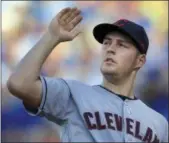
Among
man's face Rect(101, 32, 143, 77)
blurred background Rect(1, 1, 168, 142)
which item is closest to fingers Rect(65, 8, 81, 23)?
man's face Rect(101, 32, 143, 77)

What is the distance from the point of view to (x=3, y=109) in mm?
2480

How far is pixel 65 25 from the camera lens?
1308mm

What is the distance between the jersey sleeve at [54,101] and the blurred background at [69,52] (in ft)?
3.70

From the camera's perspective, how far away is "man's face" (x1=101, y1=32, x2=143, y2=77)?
54.9 inches

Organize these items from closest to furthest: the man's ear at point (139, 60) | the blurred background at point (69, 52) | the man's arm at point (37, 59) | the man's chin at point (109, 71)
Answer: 1. the man's arm at point (37, 59)
2. the man's chin at point (109, 71)
3. the man's ear at point (139, 60)
4. the blurred background at point (69, 52)

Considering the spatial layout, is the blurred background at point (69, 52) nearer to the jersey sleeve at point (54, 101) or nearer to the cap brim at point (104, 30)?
the cap brim at point (104, 30)

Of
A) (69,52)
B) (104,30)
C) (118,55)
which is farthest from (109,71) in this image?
(69,52)

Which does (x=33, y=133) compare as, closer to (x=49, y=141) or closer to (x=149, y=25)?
(x=49, y=141)

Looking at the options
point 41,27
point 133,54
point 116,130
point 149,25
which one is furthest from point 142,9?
point 116,130

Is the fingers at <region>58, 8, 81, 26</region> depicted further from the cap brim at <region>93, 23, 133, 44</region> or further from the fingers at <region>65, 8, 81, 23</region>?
the cap brim at <region>93, 23, 133, 44</region>

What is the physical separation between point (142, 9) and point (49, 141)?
806mm

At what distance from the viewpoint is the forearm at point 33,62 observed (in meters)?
1.23

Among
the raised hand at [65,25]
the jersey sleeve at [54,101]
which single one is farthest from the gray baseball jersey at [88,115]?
the raised hand at [65,25]

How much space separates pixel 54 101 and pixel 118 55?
0.75 ft
